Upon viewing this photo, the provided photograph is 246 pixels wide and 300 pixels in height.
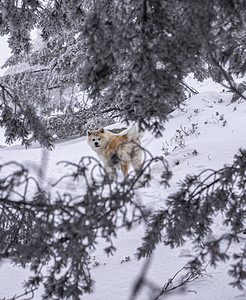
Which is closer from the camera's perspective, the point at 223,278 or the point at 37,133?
the point at 37,133

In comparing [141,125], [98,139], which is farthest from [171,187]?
[141,125]

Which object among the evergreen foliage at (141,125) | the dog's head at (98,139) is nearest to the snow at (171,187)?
the evergreen foliage at (141,125)

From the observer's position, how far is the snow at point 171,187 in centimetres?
379

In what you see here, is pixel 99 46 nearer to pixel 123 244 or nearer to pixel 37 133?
pixel 37 133

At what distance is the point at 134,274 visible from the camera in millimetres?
4281

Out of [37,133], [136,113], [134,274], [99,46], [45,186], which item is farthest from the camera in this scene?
[45,186]

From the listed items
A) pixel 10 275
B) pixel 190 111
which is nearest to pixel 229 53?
pixel 10 275

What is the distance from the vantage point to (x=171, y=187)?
7.25 m

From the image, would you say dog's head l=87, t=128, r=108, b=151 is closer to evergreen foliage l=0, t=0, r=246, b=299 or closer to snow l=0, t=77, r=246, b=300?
snow l=0, t=77, r=246, b=300

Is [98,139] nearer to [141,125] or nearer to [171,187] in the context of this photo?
[171,187]

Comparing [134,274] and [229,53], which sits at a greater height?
[229,53]

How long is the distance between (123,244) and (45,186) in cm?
397

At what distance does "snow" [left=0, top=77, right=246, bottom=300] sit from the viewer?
149 inches

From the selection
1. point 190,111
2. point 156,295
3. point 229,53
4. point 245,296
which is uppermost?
point 190,111
